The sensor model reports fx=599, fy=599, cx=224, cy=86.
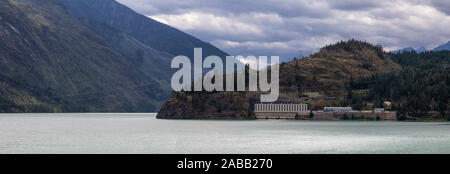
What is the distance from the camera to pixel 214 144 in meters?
146

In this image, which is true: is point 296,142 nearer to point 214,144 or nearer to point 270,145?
point 270,145

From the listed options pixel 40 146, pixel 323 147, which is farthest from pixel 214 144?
pixel 40 146

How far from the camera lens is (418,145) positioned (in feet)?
456

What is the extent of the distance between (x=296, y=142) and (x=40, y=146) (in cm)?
6196
